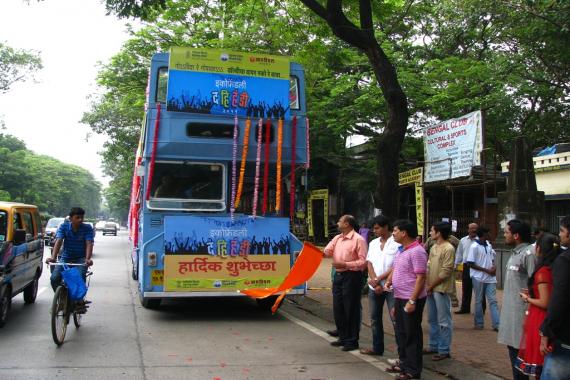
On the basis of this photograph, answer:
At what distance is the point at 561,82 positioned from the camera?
1712 cm

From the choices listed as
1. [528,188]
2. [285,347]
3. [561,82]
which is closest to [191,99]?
[285,347]

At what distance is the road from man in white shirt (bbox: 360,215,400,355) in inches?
13.8

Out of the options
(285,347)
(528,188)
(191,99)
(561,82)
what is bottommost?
(285,347)

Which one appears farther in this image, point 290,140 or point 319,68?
point 319,68

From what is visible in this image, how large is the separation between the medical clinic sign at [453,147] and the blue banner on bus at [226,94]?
696 cm

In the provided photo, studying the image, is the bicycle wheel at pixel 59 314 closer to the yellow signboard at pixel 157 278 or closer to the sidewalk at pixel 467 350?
the yellow signboard at pixel 157 278

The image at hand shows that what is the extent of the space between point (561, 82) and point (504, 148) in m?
3.02

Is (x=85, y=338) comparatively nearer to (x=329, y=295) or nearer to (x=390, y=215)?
(x=390, y=215)

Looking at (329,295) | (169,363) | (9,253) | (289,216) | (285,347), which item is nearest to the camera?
(169,363)

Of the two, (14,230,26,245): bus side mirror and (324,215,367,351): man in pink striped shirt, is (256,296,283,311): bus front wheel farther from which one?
(14,230,26,245): bus side mirror

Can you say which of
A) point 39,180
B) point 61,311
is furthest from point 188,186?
point 39,180

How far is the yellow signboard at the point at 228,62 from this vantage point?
8.70 m

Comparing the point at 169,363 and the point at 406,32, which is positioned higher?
the point at 406,32

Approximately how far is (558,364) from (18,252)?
7.38 m
